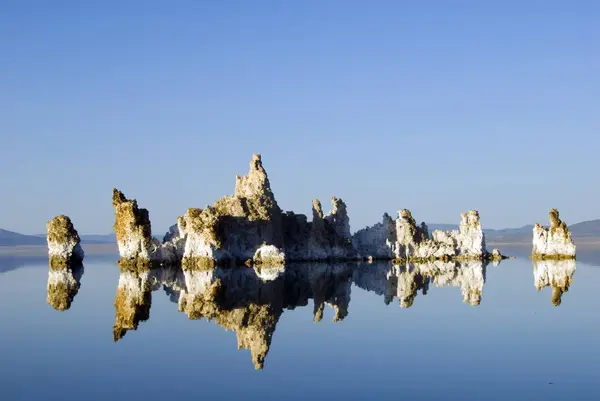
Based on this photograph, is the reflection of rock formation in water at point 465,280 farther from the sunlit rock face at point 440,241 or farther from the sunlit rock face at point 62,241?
the sunlit rock face at point 62,241

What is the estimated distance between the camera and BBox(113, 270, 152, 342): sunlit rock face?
2666 cm

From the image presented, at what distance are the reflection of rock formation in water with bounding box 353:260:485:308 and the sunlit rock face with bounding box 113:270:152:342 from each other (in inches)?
373

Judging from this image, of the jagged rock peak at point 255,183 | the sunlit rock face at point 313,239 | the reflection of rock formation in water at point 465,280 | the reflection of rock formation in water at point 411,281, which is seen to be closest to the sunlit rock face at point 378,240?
the sunlit rock face at point 313,239

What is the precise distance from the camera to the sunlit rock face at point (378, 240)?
252 feet

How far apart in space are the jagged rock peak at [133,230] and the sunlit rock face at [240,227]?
312 centimetres

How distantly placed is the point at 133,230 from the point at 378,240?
2271cm

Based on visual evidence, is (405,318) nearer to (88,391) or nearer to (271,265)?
(88,391)

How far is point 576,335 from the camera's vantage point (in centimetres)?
2347

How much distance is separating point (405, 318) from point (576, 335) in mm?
6374

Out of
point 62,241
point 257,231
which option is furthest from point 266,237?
point 62,241

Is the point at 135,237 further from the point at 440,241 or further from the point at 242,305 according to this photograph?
the point at 242,305

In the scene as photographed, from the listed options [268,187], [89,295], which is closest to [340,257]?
[268,187]

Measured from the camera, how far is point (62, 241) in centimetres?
7594

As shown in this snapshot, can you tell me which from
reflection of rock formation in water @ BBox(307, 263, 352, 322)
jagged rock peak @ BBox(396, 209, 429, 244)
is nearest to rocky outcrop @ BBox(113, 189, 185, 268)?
reflection of rock formation in water @ BBox(307, 263, 352, 322)
